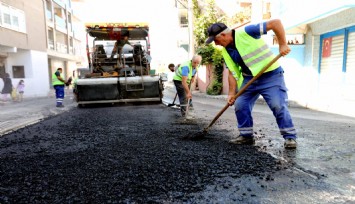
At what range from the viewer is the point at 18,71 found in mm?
17266

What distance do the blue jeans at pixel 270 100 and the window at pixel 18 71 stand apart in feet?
57.8

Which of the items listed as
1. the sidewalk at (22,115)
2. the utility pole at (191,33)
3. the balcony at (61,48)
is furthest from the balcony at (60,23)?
the sidewalk at (22,115)

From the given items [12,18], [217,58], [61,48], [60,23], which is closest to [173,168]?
[217,58]

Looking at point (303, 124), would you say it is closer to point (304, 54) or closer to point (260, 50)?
point (260, 50)

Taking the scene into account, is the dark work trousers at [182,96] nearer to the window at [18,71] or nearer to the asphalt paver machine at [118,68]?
the asphalt paver machine at [118,68]

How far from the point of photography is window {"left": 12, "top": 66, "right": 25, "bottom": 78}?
17.1 metres

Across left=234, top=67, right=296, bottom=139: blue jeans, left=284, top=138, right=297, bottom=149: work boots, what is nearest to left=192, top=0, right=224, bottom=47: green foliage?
left=234, top=67, right=296, bottom=139: blue jeans

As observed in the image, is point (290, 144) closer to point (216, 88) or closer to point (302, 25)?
point (302, 25)

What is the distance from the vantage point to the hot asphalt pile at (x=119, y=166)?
6.29 feet

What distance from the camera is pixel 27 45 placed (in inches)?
679

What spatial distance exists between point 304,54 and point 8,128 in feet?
32.5

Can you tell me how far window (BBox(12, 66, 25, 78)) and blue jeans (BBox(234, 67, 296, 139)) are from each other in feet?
57.8

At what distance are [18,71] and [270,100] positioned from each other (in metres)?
18.1

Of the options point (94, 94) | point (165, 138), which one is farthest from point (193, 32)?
point (165, 138)
